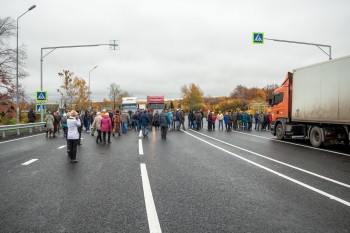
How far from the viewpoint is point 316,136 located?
576 inches

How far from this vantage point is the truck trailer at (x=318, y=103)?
1262cm

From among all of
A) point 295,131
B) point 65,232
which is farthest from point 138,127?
point 65,232

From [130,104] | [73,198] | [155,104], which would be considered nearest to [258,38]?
[73,198]

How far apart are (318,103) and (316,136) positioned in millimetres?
1650

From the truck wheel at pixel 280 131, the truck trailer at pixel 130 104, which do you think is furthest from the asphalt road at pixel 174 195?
the truck trailer at pixel 130 104

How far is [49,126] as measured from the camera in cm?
1959

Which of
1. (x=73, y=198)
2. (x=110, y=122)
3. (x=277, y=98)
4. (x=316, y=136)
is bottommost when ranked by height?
(x=73, y=198)

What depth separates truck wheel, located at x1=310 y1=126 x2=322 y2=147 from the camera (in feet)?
46.2

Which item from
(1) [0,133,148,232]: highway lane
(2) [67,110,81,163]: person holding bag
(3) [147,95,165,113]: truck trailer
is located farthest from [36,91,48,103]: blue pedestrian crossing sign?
(1) [0,133,148,232]: highway lane

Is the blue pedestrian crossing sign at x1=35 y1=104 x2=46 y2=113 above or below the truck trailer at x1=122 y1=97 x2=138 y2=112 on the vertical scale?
below

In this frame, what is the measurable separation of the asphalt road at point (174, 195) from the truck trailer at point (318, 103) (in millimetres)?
3791

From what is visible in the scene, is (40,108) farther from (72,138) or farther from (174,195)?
(174,195)

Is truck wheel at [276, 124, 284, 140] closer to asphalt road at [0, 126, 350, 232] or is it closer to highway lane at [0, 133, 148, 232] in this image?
asphalt road at [0, 126, 350, 232]

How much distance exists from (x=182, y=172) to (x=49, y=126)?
14114 millimetres
